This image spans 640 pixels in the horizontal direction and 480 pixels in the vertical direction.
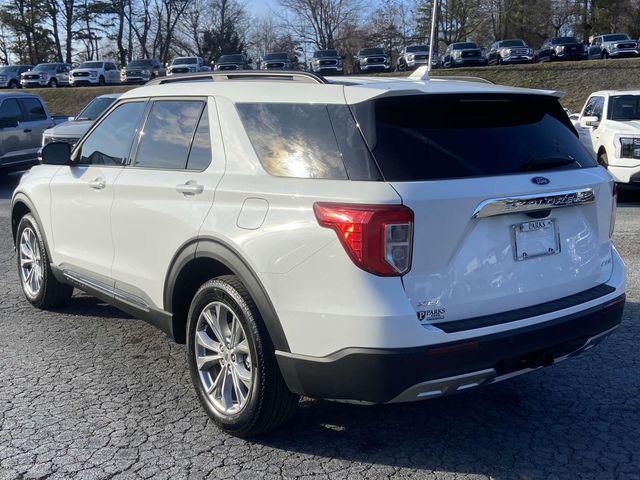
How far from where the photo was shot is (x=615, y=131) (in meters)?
11.9

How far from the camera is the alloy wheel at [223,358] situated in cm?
360

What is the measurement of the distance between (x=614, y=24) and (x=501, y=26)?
9.87 m

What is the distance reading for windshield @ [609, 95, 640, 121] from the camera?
12.6 meters

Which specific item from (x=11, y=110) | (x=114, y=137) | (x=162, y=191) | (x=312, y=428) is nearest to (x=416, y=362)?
(x=312, y=428)

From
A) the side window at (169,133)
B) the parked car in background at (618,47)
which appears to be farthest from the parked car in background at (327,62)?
the side window at (169,133)

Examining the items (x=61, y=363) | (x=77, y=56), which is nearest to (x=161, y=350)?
(x=61, y=363)

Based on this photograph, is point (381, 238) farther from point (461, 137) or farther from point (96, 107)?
point (96, 107)

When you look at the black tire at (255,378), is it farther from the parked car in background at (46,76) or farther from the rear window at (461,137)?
the parked car in background at (46,76)

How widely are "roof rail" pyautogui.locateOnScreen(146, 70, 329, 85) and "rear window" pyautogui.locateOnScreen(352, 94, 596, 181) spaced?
1.90 feet

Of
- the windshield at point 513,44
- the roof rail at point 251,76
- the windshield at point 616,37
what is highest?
→ the windshield at point 616,37

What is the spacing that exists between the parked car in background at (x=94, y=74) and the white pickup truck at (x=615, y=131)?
118ft

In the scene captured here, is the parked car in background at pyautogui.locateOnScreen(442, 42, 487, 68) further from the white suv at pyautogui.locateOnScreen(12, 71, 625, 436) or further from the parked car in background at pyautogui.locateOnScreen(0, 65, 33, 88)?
the white suv at pyautogui.locateOnScreen(12, 71, 625, 436)

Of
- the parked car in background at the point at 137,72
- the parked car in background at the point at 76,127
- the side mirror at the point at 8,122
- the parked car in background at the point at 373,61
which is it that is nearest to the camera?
the parked car in background at the point at 76,127

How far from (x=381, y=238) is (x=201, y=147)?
4.93 ft
